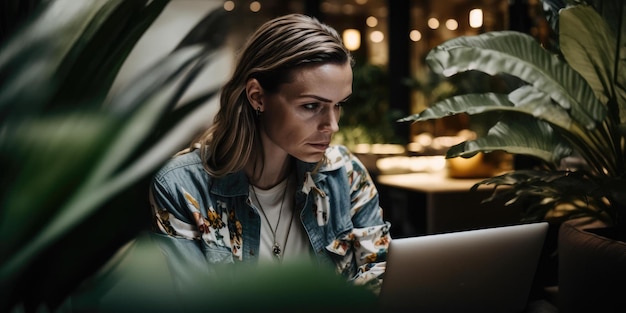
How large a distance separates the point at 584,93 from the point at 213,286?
3.46ft

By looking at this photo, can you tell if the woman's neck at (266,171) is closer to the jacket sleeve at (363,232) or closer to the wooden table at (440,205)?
the jacket sleeve at (363,232)

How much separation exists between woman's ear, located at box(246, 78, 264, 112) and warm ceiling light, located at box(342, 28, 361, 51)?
5.05 metres

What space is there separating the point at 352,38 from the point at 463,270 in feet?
18.2

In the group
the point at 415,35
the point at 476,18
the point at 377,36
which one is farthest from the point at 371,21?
the point at 476,18

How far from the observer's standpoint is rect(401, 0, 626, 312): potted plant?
1.17 m

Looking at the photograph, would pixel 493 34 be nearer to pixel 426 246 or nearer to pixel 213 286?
pixel 426 246

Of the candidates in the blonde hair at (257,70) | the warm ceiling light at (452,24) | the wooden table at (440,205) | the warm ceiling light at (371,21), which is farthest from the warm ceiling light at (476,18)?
the blonde hair at (257,70)

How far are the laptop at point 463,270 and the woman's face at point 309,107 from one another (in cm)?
47

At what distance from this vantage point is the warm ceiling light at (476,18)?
458 cm

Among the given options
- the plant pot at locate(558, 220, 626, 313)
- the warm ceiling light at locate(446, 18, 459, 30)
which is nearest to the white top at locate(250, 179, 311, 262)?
the plant pot at locate(558, 220, 626, 313)

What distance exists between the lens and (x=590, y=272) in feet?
3.81

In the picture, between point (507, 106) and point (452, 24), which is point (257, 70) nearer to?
point (507, 106)

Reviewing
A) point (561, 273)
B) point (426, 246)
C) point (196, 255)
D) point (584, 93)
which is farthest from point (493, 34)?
point (196, 255)

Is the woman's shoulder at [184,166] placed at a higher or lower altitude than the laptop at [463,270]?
higher
